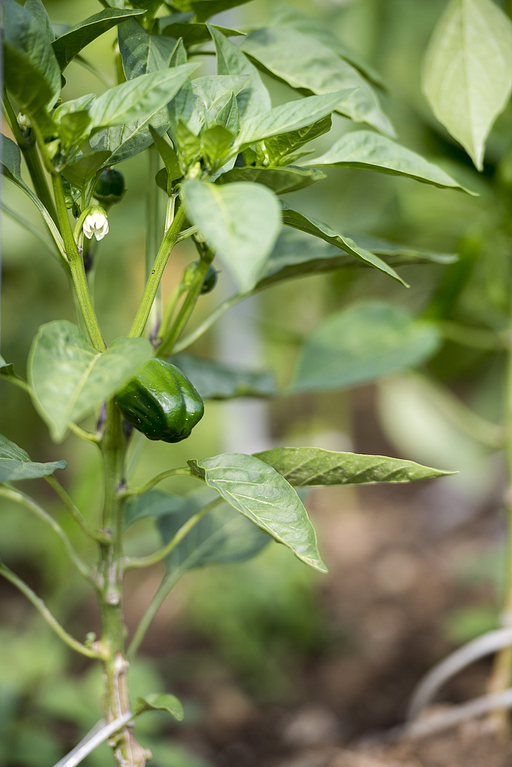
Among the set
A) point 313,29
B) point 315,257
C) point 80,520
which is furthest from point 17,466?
point 313,29

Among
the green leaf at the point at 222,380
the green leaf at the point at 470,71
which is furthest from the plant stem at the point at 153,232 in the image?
the green leaf at the point at 470,71

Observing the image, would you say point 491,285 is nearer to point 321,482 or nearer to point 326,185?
point 321,482

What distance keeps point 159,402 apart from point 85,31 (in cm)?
21

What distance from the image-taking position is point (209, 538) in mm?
498

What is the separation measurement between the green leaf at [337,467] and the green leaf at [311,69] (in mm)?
223

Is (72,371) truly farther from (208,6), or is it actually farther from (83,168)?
(208,6)

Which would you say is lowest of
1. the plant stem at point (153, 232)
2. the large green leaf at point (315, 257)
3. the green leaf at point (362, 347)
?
the green leaf at point (362, 347)

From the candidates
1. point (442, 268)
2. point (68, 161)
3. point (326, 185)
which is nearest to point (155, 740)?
point (68, 161)

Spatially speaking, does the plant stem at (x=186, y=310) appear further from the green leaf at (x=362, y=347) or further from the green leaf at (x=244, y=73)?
the green leaf at (x=362, y=347)

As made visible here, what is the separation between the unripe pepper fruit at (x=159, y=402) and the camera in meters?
0.31

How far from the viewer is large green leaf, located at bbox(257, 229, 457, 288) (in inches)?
17.8

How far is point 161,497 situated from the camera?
452 millimetres

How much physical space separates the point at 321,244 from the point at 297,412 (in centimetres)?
120

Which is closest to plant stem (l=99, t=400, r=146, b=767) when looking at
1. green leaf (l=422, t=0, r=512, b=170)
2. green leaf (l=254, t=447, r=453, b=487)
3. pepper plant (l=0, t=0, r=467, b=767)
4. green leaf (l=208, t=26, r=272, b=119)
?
pepper plant (l=0, t=0, r=467, b=767)
